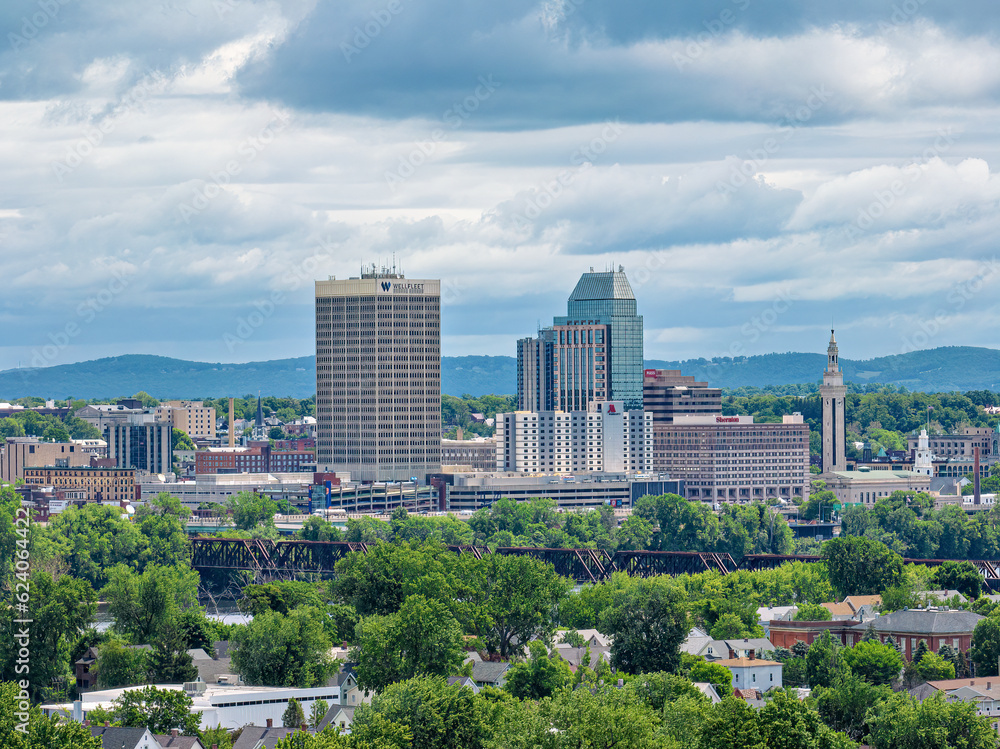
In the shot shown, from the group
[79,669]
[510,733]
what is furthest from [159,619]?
[510,733]

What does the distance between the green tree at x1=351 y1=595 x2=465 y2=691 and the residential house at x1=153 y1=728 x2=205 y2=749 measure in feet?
67.7

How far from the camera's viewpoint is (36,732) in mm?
107188

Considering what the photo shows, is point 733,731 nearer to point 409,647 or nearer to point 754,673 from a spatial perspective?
point 409,647

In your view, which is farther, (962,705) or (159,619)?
(159,619)

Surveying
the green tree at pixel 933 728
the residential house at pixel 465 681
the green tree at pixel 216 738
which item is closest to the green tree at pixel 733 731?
the green tree at pixel 933 728

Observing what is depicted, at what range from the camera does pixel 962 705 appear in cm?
12344

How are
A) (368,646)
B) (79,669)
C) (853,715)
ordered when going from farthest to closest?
(79,669) → (368,646) → (853,715)

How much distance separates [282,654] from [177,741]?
25219mm

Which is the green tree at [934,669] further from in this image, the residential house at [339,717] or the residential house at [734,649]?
the residential house at [339,717]

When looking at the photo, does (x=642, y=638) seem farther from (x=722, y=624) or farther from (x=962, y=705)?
(x=962, y=705)

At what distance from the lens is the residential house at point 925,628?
520ft

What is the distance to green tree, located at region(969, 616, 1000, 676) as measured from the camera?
153m

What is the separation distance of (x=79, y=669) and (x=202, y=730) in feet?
93.7

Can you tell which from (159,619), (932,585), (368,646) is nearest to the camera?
(368,646)
